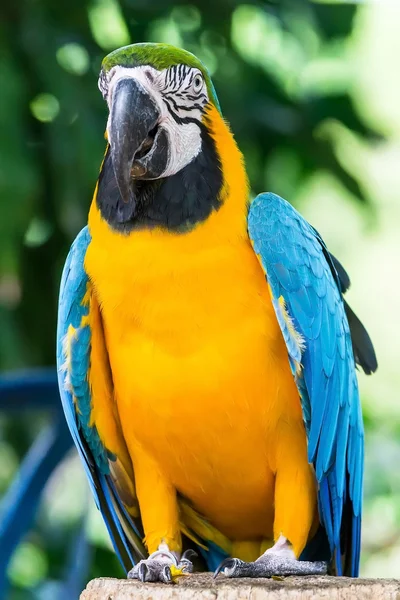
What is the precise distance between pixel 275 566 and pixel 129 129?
42.4 inches

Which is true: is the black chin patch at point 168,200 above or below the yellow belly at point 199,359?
above

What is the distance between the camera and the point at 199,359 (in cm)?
218

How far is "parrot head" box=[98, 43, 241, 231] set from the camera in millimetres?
2066

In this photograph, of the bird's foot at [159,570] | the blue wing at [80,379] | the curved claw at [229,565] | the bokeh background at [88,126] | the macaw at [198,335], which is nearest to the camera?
the curved claw at [229,565]

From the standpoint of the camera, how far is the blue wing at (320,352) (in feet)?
7.22

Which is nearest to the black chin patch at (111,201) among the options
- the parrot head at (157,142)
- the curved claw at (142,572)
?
the parrot head at (157,142)

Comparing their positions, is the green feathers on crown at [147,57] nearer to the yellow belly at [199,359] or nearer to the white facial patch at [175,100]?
the white facial patch at [175,100]

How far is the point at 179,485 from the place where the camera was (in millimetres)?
2426

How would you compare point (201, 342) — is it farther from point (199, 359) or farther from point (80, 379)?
point (80, 379)

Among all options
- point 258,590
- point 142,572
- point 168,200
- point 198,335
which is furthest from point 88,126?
point 258,590

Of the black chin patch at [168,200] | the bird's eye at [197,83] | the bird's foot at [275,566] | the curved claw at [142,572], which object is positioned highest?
the bird's eye at [197,83]

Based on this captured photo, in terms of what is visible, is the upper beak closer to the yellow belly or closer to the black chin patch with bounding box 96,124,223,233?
the black chin patch with bounding box 96,124,223,233

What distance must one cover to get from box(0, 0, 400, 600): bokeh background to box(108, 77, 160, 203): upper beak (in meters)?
1.14

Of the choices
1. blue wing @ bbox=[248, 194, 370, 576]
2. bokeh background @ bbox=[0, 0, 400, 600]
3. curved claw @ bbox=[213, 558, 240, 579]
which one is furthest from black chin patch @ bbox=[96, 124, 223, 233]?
bokeh background @ bbox=[0, 0, 400, 600]
